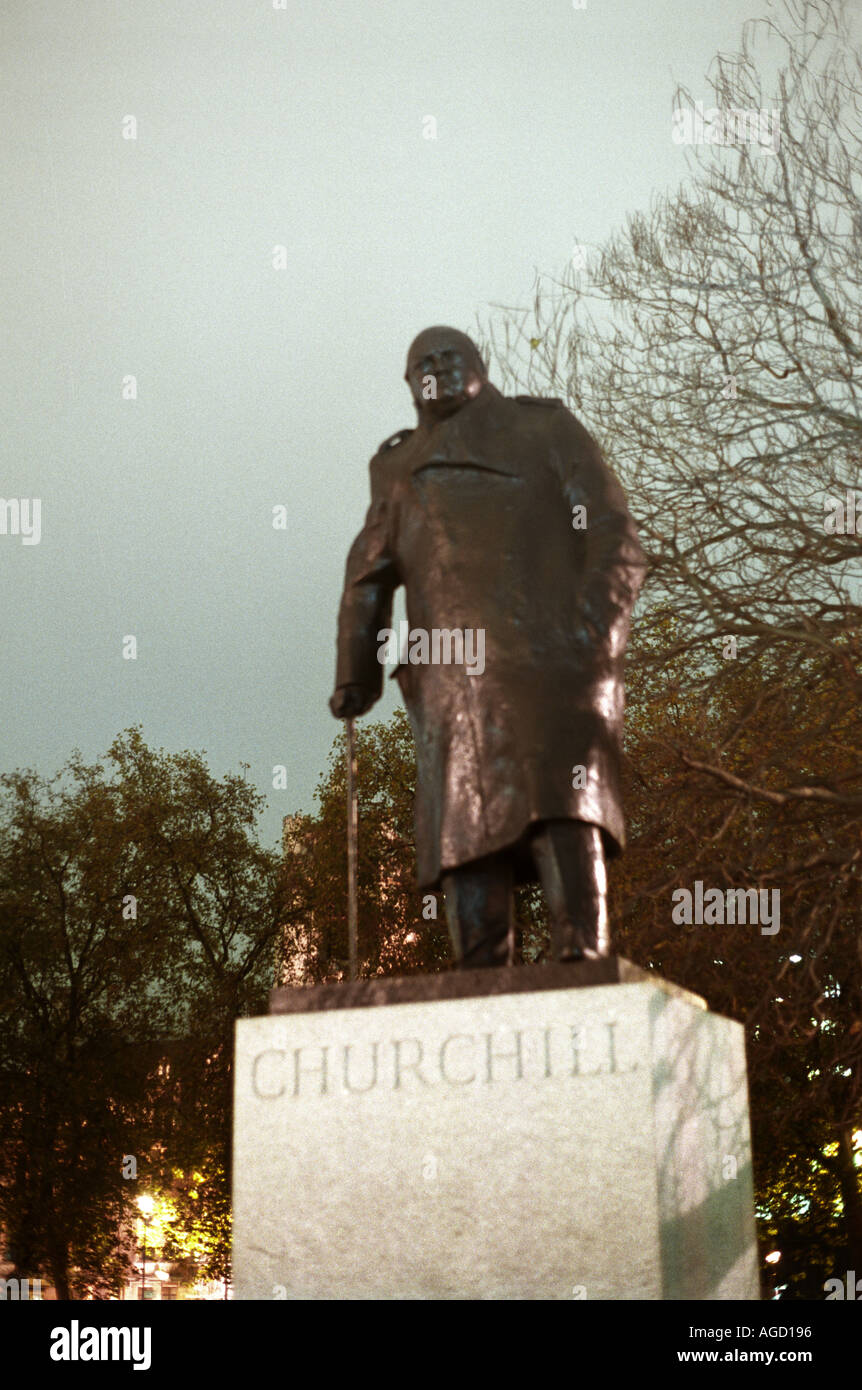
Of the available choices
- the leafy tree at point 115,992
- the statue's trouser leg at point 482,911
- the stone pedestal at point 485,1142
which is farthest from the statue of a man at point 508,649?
the leafy tree at point 115,992

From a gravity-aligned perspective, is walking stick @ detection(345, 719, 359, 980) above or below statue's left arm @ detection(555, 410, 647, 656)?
below

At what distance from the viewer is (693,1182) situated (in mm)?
4746

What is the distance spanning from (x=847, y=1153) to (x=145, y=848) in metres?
12.5

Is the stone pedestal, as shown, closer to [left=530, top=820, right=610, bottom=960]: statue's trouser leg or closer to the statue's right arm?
[left=530, top=820, right=610, bottom=960]: statue's trouser leg

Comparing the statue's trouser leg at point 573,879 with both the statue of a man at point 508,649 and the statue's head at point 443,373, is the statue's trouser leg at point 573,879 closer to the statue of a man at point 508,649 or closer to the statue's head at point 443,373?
the statue of a man at point 508,649

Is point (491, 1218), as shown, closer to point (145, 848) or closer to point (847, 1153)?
point (847, 1153)

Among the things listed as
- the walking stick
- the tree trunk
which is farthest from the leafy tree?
the walking stick

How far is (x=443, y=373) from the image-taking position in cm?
567

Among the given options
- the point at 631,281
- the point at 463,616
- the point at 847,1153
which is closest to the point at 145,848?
the point at 847,1153

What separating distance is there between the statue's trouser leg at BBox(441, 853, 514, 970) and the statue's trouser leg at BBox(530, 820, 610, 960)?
0.63ft

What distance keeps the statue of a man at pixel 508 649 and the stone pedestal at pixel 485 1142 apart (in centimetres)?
35

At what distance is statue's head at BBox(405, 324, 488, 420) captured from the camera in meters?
5.67

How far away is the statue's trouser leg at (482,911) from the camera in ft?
17.0
